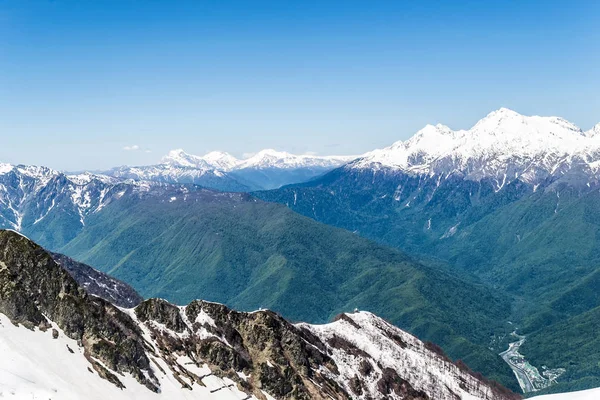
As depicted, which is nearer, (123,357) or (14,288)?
(14,288)

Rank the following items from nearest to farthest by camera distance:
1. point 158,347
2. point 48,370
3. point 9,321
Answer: point 48,370 → point 9,321 → point 158,347

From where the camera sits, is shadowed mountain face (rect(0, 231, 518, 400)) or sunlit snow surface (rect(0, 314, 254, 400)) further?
shadowed mountain face (rect(0, 231, 518, 400))

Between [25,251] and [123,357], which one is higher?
[25,251]

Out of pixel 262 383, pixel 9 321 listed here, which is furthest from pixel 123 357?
pixel 262 383

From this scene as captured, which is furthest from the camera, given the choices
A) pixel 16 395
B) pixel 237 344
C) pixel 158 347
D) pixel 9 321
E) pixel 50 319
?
pixel 237 344

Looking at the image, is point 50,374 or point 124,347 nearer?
A: point 50,374

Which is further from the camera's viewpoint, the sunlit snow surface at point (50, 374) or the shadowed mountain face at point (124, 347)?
the shadowed mountain face at point (124, 347)

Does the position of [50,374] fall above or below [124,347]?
above

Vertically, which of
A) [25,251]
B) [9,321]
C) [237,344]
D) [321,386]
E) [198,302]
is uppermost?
[25,251]

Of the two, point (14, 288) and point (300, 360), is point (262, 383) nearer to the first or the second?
point (300, 360)
